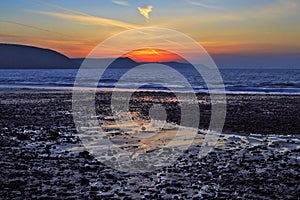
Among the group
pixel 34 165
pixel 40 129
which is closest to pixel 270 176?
pixel 34 165

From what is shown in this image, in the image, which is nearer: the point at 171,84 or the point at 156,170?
the point at 156,170

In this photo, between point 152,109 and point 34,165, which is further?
point 152,109

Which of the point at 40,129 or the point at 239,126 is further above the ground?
the point at 239,126

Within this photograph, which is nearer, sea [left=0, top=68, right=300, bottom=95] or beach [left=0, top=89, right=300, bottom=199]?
beach [left=0, top=89, right=300, bottom=199]

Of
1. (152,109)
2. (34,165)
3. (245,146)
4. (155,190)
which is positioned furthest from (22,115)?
(155,190)

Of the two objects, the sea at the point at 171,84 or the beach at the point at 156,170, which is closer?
the beach at the point at 156,170

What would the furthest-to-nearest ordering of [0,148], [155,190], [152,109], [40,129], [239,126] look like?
[152,109] → [239,126] → [40,129] → [0,148] → [155,190]

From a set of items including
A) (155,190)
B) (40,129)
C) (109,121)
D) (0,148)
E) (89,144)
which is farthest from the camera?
(109,121)

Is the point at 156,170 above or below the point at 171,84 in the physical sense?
below

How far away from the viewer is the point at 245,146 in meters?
13.4

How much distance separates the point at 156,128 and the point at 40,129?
565cm

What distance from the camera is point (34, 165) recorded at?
33.2ft

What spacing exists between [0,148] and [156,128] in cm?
769

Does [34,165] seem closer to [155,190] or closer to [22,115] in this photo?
[155,190]
